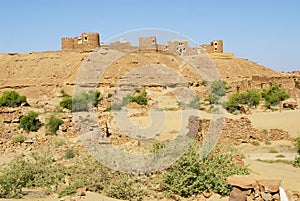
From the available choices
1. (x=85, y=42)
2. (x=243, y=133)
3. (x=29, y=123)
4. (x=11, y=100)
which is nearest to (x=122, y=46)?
(x=85, y=42)

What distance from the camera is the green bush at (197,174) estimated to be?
949cm

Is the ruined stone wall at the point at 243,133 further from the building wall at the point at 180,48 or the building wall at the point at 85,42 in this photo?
the building wall at the point at 180,48

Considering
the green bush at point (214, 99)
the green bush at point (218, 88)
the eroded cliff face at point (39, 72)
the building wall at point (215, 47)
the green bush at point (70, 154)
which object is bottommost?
the green bush at point (70, 154)

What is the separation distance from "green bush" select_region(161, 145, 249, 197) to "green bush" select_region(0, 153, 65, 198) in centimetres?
277

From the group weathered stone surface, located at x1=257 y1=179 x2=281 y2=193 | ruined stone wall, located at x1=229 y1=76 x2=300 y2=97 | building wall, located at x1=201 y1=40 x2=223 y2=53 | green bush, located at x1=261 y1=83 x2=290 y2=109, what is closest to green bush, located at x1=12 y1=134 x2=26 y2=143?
weathered stone surface, located at x1=257 y1=179 x2=281 y2=193

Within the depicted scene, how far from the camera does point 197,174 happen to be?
9812 millimetres

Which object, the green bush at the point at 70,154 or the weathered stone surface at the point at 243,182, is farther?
the green bush at the point at 70,154

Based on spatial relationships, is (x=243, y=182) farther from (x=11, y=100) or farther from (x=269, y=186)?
(x=11, y=100)

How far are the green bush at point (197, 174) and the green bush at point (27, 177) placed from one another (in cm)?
277

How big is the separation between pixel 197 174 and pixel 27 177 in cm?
416

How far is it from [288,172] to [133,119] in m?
15.0

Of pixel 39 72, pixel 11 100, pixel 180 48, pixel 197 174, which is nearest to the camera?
pixel 197 174

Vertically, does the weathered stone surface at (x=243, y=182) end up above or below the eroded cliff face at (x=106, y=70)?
below

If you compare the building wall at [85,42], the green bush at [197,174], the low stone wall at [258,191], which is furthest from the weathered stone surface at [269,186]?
the building wall at [85,42]
